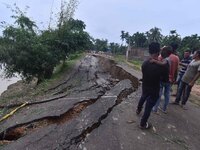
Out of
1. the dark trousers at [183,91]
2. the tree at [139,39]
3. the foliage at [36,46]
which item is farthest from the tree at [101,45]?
the dark trousers at [183,91]

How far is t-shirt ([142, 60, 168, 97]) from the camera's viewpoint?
6.61m

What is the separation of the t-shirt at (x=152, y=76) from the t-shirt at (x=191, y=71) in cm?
238

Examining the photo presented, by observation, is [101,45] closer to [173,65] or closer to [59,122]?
[173,65]

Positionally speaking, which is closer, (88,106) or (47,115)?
(47,115)

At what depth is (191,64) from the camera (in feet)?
29.3

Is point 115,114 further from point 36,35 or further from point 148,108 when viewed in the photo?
point 36,35

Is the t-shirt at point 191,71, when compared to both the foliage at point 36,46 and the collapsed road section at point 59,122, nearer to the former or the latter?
the collapsed road section at point 59,122

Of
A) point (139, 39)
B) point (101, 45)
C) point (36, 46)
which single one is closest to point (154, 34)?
point (139, 39)

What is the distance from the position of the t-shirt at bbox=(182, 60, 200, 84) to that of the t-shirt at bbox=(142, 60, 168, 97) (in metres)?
2.38

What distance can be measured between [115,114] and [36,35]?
12.5 m

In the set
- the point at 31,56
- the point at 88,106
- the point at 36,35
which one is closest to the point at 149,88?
the point at 88,106

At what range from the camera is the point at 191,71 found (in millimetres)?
8891

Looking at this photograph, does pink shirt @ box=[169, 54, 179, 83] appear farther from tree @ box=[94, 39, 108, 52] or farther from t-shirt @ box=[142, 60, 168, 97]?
tree @ box=[94, 39, 108, 52]

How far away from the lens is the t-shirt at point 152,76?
260 inches
